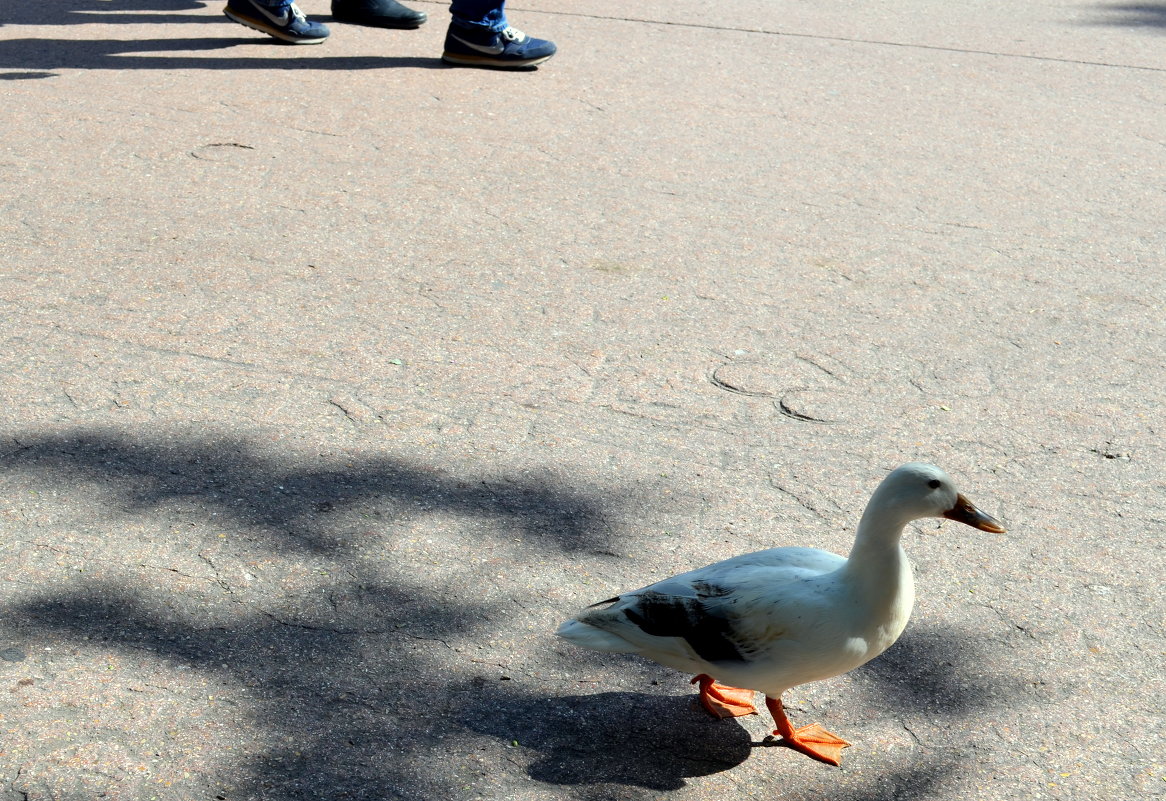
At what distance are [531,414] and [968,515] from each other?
5.06ft

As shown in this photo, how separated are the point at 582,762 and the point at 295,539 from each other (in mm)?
987

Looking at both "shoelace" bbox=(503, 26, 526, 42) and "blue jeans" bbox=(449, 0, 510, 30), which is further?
"shoelace" bbox=(503, 26, 526, 42)

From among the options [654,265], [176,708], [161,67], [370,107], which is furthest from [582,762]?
[161,67]

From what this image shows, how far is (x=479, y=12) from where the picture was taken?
671 centimetres

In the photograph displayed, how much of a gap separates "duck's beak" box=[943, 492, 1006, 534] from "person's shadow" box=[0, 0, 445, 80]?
5236 mm

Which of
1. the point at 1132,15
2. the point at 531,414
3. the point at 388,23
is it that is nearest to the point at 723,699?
the point at 531,414

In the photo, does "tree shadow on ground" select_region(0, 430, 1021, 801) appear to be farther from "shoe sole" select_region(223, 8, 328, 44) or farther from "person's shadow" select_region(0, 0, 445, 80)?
"shoe sole" select_region(223, 8, 328, 44)

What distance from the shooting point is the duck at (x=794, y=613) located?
7.73 ft

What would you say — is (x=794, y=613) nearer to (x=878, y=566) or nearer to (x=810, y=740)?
(x=878, y=566)

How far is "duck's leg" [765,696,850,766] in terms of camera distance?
2.47 meters

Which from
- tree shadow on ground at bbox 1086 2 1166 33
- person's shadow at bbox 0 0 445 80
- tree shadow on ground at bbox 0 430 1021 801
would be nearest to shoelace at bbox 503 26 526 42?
person's shadow at bbox 0 0 445 80

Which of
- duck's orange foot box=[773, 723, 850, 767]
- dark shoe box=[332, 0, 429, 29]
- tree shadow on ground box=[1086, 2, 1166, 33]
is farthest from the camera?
tree shadow on ground box=[1086, 2, 1166, 33]

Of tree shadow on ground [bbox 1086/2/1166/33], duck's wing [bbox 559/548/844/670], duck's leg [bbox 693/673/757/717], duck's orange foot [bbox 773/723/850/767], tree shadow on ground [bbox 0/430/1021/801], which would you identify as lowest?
tree shadow on ground [bbox 0/430/1021/801]

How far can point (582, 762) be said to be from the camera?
2430 millimetres
